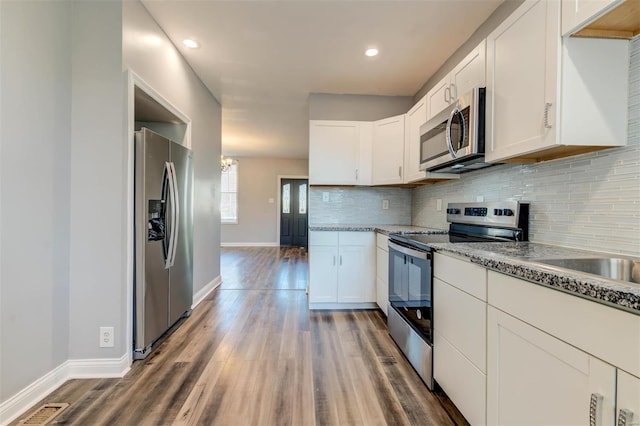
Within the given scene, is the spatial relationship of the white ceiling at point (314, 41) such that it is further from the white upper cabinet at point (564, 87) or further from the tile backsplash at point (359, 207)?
the tile backsplash at point (359, 207)

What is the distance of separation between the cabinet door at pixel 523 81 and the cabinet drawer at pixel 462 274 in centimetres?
63

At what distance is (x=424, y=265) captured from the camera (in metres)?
1.88

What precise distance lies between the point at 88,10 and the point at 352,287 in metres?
3.12

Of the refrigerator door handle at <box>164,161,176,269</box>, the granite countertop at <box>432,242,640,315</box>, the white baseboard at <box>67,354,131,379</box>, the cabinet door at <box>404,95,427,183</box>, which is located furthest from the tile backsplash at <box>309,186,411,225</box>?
the white baseboard at <box>67,354,131,379</box>

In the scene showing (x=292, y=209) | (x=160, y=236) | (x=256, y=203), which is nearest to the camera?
(x=160, y=236)

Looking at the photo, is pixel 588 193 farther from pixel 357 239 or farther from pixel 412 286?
pixel 357 239

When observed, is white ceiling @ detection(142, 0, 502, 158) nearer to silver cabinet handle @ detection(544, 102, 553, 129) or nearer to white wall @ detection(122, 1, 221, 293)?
white wall @ detection(122, 1, 221, 293)

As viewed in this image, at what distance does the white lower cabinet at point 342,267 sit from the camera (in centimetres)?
323

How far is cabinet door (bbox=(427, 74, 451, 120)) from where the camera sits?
2.23 m

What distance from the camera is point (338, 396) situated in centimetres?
176

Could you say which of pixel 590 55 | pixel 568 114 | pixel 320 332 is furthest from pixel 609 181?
pixel 320 332

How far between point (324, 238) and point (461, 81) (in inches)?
75.1

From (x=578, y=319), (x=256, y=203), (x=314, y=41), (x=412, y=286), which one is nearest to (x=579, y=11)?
(x=578, y=319)

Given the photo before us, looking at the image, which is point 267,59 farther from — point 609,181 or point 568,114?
point 609,181
